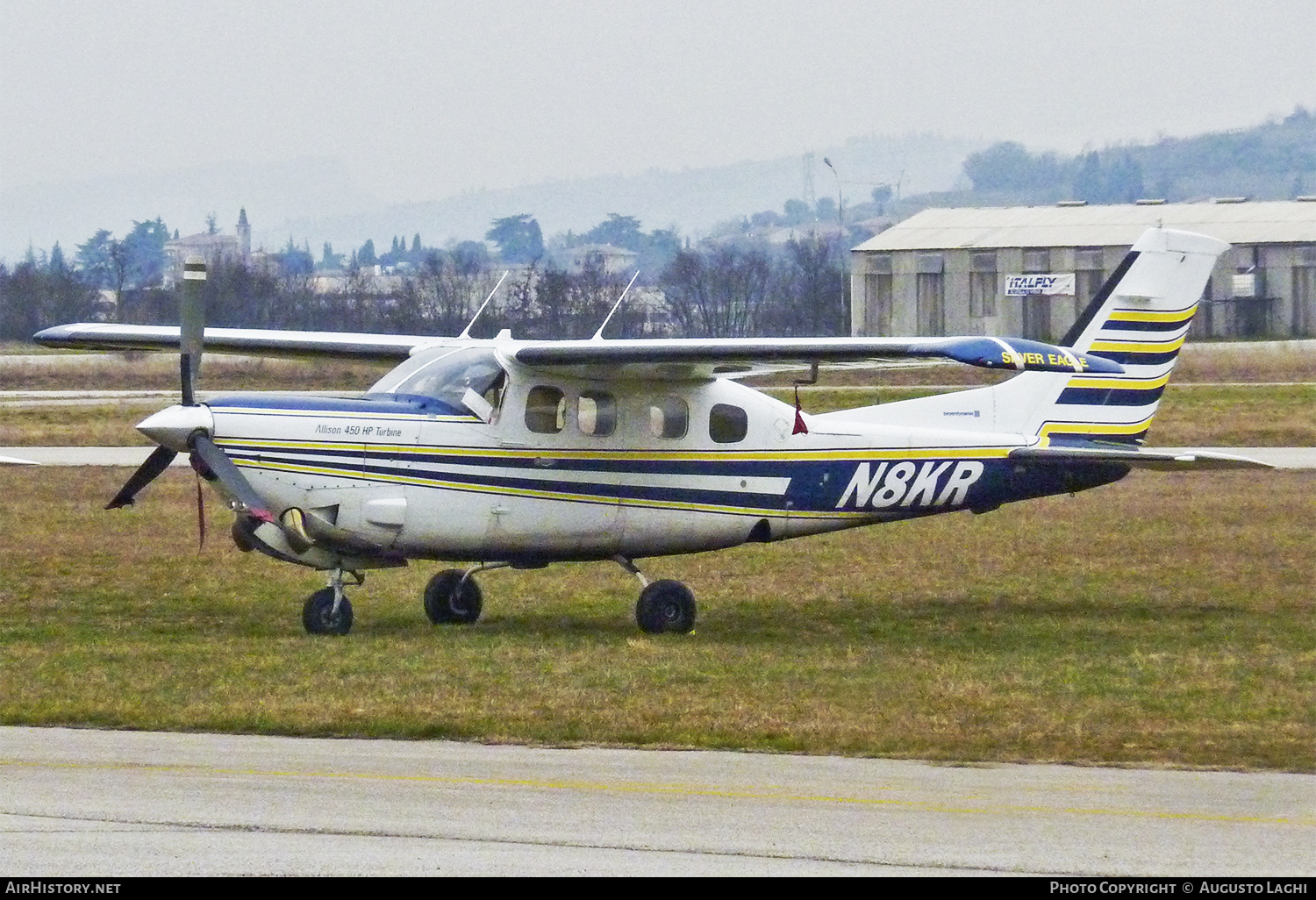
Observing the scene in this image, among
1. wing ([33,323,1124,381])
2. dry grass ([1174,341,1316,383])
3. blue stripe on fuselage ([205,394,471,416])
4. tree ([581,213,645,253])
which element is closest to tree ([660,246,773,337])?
dry grass ([1174,341,1316,383])

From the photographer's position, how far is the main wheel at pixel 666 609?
47.0ft

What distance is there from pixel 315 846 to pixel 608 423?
7434 mm

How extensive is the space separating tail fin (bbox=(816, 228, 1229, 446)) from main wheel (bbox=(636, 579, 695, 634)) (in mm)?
2737

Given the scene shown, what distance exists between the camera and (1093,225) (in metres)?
77.5

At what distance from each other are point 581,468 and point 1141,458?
452 centimetres

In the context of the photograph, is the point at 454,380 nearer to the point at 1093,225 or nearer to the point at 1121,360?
the point at 1121,360

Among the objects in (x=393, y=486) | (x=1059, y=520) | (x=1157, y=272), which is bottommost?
(x=1059, y=520)

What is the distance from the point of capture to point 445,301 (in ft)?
154

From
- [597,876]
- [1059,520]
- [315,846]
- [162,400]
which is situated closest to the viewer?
[597,876]

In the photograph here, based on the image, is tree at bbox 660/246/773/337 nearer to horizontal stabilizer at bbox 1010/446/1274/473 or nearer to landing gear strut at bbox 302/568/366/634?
horizontal stabilizer at bbox 1010/446/1274/473

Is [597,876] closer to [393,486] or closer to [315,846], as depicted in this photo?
[315,846]

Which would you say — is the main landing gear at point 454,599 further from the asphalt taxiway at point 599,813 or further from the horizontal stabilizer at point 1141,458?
the asphalt taxiway at point 599,813

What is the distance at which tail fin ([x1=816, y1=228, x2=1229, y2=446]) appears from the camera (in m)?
15.9

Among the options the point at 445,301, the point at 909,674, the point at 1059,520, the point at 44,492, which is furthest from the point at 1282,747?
the point at 445,301
